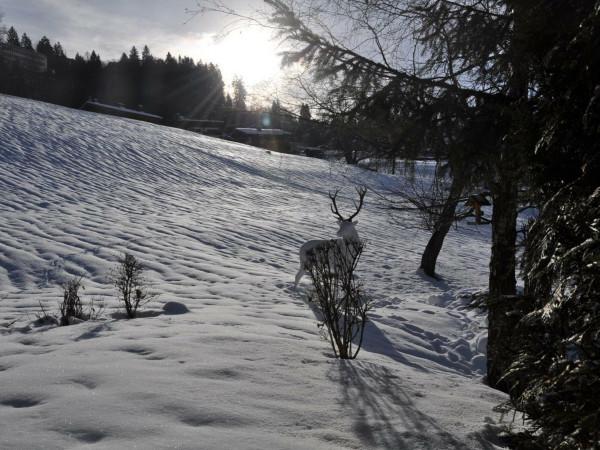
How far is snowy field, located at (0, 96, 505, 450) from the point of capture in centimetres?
254

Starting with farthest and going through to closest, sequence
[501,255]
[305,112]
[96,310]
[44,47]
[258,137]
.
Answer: [44,47], [258,137], [96,310], [501,255], [305,112]

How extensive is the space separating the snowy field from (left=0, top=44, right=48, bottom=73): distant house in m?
49.3

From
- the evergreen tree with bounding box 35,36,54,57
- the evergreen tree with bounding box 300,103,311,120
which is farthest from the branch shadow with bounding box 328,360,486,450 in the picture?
the evergreen tree with bounding box 35,36,54,57

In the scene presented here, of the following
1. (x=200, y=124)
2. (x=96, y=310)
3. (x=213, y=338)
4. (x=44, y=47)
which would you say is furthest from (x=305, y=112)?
(x=44, y=47)

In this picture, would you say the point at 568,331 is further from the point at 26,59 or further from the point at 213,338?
the point at 26,59

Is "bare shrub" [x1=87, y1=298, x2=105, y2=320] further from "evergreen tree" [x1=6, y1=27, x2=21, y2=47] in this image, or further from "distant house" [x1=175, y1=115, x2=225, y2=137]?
"evergreen tree" [x1=6, y1=27, x2=21, y2=47]

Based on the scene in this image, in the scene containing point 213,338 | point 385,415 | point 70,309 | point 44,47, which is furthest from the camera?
point 44,47

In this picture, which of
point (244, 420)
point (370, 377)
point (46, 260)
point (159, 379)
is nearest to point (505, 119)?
point (370, 377)

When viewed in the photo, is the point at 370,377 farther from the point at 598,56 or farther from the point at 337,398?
the point at 598,56

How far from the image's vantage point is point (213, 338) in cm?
414

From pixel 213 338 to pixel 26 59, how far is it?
7285cm

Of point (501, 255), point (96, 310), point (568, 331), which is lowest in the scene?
point (96, 310)

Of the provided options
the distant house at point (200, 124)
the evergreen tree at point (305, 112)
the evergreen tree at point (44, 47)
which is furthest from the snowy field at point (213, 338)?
the evergreen tree at point (44, 47)

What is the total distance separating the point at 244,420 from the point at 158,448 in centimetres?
53
